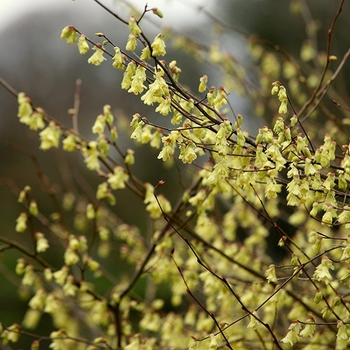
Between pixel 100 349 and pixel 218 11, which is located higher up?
pixel 218 11

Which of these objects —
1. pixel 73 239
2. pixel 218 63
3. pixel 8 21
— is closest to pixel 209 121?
pixel 73 239

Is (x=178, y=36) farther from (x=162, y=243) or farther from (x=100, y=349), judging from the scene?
(x=100, y=349)

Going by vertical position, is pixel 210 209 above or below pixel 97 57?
above

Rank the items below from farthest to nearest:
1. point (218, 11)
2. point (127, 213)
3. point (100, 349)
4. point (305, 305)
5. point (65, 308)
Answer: point (218, 11)
point (127, 213)
point (65, 308)
point (100, 349)
point (305, 305)

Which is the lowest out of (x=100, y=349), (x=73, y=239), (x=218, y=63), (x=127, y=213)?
(x=100, y=349)

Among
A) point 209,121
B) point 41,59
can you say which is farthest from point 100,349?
point 41,59

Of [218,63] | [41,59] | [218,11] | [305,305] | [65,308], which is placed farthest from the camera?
[41,59]

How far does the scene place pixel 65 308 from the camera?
4.47 metres

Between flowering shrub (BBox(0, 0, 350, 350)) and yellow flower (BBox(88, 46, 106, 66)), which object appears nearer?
flowering shrub (BBox(0, 0, 350, 350))

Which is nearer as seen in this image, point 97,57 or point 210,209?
point 97,57

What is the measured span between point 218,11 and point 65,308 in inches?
479

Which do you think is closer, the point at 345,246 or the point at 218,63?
the point at 345,246

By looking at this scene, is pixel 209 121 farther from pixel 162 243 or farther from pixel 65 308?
pixel 65 308

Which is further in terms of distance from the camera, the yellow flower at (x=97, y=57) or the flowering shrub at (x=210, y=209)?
the yellow flower at (x=97, y=57)
